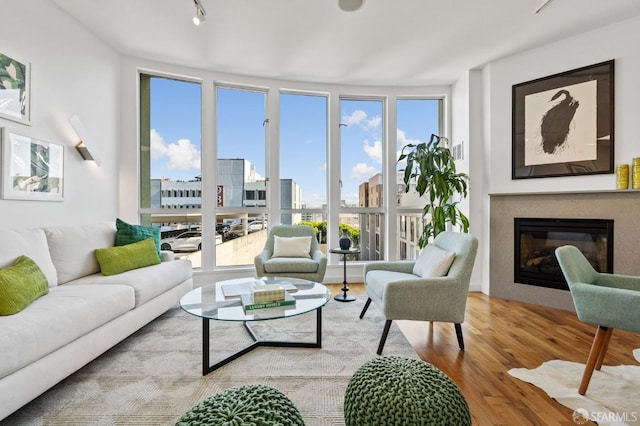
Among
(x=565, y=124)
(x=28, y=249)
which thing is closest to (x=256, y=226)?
(x=28, y=249)

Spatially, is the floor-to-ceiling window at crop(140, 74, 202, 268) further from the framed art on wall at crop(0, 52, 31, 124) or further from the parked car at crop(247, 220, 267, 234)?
the framed art on wall at crop(0, 52, 31, 124)

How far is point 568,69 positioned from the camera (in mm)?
3465

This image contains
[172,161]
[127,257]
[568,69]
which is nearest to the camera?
[127,257]

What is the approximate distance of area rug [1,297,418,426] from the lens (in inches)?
66.6

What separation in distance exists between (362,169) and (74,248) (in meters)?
3.50

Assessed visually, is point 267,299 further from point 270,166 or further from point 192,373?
point 270,166

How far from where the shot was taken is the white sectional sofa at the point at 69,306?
155cm

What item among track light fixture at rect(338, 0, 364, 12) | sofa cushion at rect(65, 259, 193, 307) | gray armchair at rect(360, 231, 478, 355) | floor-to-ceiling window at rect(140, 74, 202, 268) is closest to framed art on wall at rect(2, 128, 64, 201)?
sofa cushion at rect(65, 259, 193, 307)

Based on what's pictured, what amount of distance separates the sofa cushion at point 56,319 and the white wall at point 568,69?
13.2 ft

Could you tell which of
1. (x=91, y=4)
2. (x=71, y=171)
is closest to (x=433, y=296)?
(x=71, y=171)

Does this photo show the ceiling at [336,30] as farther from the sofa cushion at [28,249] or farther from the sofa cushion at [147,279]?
the sofa cushion at [147,279]

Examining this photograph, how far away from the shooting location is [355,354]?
2.37 m

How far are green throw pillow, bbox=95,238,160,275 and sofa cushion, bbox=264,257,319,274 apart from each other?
109cm

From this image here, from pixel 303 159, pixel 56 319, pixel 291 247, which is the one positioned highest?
pixel 303 159
